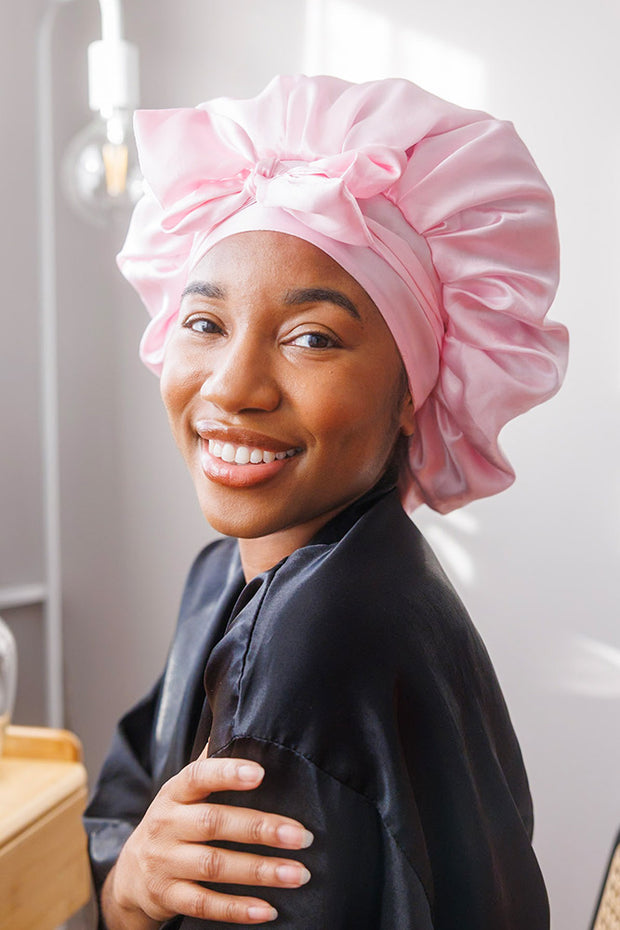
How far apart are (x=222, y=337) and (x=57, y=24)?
4.18 feet

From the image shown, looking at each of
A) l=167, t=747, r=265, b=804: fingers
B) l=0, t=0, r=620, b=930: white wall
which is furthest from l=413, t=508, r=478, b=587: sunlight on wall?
l=167, t=747, r=265, b=804: fingers

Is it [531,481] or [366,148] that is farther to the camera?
[531,481]

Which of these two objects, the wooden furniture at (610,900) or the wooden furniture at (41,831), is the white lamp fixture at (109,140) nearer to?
the wooden furniture at (41,831)

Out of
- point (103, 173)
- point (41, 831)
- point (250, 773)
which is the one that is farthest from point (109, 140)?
point (250, 773)

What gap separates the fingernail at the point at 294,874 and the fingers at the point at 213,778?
0.13 ft

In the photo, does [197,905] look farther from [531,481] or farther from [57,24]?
[57,24]

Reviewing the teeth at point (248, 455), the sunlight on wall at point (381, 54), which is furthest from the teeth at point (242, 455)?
the sunlight on wall at point (381, 54)

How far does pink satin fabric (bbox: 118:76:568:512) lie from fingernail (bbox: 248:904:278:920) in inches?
12.8

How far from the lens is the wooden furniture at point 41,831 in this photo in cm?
107

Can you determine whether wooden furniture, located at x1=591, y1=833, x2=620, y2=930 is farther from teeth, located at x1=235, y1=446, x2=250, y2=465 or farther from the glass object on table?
the glass object on table

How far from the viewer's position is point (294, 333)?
0.57 m

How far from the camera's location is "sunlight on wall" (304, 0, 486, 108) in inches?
49.4

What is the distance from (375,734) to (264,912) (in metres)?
0.10

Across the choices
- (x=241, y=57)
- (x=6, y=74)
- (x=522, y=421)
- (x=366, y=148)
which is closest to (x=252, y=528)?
(x=366, y=148)
